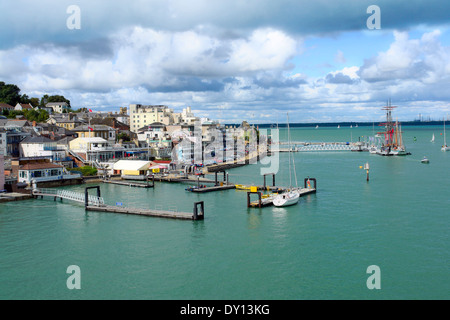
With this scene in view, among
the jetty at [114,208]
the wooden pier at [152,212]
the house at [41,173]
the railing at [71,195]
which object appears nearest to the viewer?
the wooden pier at [152,212]

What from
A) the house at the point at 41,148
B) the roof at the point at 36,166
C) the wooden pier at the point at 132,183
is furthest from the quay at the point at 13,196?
the house at the point at 41,148

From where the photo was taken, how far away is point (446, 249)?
30328 mm

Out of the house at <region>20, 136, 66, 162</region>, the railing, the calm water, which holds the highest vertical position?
the house at <region>20, 136, 66, 162</region>

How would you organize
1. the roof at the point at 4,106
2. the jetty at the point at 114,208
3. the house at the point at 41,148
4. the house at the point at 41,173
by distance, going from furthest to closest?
1. the roof at the point at 4,106
2. the house at the point at 41,148
3. the house at the point at 41,173
4. the jetty at the point at 114,208

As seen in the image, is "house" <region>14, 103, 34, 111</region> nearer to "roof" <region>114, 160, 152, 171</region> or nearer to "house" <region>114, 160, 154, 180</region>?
"roof" <region>114, 160, 152, 171</region>

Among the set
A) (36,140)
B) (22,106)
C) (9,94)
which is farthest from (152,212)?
(9,94)

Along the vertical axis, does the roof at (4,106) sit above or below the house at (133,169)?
above

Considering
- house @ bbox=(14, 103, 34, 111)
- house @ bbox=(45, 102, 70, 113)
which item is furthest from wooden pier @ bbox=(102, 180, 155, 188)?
house @ bbox=(45, 102, 70, 113)

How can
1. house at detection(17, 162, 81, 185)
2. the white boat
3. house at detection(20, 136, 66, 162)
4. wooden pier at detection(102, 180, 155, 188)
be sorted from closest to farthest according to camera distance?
the white boat
house at detection(17, 162, 81, 185)
wooden pier at detection(102, 180, 155, 188)
house at detection(20, 136, 66, 162)

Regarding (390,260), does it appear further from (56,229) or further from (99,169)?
(99,169)

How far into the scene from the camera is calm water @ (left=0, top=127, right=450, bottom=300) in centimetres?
2422

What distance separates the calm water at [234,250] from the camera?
24.2 meters

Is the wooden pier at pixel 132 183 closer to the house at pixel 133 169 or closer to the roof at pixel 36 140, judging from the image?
the house at pixel 133 169
